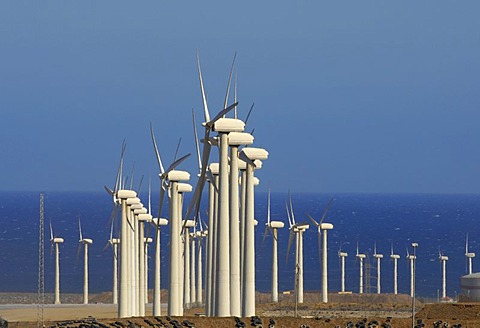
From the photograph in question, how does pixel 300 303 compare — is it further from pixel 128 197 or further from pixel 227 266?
pixel 227 266

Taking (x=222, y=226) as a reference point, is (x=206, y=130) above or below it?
above

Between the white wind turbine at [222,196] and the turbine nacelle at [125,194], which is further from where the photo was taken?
the turbine nacelle at [125,194]

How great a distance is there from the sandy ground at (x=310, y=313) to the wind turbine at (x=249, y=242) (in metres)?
1.64

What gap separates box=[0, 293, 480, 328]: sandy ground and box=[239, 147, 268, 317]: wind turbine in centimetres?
164

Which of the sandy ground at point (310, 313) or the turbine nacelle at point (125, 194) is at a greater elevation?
the turbine nacelle at point (125, 194)

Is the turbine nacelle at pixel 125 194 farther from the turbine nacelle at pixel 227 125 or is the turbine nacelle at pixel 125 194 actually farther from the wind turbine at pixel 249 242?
the turbine nacelle at pixel 227 125

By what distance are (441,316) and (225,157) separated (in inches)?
1149

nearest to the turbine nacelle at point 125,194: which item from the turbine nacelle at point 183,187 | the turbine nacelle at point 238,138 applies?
the turbine nacelle at point 183,187

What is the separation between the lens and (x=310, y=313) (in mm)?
142375

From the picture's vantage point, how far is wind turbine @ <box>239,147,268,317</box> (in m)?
102

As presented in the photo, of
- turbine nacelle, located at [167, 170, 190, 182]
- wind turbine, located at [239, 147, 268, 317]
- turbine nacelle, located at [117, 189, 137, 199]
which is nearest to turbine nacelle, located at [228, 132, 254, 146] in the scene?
wind turbine, located at [239, 147, 268, 317]

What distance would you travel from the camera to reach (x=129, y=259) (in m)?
122

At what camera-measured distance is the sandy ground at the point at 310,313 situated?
340ft

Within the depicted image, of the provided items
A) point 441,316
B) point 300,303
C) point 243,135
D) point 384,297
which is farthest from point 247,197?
point 384,297
